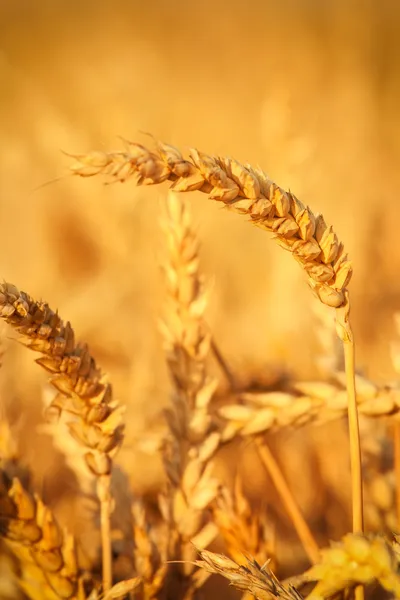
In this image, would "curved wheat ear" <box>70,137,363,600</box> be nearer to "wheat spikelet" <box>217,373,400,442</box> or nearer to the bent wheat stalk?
the bent wheat stalk

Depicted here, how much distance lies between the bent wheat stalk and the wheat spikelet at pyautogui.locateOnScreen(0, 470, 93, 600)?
170 millimetres

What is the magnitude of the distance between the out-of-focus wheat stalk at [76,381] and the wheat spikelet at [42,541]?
0.04 m

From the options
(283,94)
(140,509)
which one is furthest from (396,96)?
(140,509)

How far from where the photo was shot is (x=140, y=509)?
1.48ft

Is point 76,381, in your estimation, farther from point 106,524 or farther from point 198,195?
point 198,195

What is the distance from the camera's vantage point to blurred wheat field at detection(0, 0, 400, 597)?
0.83 meters

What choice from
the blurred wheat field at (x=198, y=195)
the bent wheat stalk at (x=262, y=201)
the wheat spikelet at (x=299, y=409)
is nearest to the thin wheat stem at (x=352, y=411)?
the bent wheat stalk at (x=262, y=201)

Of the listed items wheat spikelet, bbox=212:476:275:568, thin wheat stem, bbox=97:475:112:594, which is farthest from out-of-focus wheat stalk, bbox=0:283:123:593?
wheat spikelet, bbox=212:476:275:568

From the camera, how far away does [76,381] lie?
1.13 ft

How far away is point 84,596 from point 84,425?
0.35 ft

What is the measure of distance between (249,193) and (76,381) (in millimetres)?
126

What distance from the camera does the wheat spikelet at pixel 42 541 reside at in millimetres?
397

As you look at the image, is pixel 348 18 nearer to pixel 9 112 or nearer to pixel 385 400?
pixel 9 112

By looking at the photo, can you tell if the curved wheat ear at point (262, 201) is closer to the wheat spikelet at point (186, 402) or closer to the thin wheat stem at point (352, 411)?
the thin wheat stem at point (352, 411)
